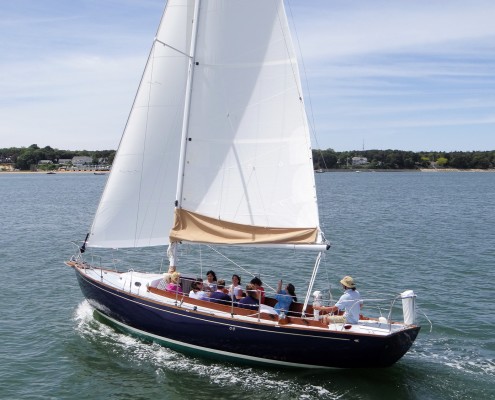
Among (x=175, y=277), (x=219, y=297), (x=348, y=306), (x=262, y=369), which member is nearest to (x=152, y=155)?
(x=175, y=277)

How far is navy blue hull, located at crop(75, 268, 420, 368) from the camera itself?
54.6 feet

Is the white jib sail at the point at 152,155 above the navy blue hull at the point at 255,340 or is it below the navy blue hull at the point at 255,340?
above

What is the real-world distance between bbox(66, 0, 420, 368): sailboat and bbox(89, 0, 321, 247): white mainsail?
0.03 meters

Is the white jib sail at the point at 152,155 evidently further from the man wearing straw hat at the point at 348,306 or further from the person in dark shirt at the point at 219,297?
the man wearing straw hat at the point at 348,306

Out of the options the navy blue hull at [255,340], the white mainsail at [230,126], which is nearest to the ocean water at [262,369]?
the navy blue hull at [255,340]

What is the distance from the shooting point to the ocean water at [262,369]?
16984mm

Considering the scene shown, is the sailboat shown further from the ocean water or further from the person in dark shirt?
the ocean water

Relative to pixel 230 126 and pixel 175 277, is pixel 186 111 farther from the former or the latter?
pixel 175 277

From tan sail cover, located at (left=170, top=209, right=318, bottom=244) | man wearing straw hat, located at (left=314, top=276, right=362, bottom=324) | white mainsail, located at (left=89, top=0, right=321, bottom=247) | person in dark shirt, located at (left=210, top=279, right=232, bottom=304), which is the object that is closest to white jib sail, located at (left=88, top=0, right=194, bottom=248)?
white mainsail, located at (left=89, top=0, right=321, bottom=247)

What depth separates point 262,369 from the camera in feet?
58.6

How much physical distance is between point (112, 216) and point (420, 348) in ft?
36.7

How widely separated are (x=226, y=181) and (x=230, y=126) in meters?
1.73

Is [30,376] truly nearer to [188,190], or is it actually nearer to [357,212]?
[188,190]

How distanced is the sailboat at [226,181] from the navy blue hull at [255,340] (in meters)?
0.04
